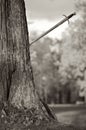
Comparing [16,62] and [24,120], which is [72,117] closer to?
[16,62]

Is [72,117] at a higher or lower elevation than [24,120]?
lower

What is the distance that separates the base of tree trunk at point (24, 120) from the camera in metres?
6.95

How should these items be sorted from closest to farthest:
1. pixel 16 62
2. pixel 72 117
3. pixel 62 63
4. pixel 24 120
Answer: pixel 24 120, pixel 16 62, pixel 72 117, pixel 62 63

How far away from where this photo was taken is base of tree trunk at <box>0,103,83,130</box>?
6949mm

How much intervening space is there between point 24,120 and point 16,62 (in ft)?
3.86

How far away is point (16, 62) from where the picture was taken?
298 inches

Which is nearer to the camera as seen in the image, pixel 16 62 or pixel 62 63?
pixel 16 62

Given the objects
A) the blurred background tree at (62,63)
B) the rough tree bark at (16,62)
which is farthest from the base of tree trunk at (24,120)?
Answer: the blurred background tree at (62,63)

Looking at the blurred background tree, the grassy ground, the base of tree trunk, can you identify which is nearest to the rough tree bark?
the base of tree trunk

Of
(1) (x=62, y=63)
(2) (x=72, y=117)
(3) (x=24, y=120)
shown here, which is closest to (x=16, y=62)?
(3) (x=24, y=120)

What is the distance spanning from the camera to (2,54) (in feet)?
24.6

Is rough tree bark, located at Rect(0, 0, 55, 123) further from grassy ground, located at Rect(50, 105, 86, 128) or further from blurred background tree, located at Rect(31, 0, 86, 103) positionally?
blurred background tree, located at Rect(31, 0, 86, 103)

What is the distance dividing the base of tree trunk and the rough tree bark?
0.12 meters

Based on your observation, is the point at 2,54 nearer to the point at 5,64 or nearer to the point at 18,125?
the point at 5,64
